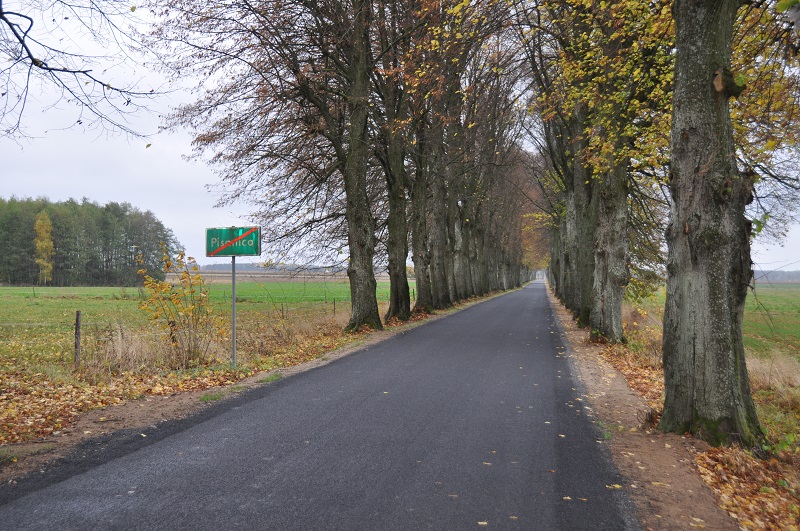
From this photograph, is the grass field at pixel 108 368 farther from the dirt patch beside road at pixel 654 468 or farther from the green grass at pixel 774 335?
the green grass at pixel 774 335

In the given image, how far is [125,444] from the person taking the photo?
203 inches

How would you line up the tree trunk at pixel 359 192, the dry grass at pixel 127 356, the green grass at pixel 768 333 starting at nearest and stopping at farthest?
the dry grass at pixel 127 356 < the tree trunk at pixel 359 192 < the green grass at pixel 768 333

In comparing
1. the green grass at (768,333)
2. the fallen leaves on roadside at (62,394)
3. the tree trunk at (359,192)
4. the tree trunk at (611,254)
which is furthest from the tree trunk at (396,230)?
the fallen leaves on roadside at (62,394)

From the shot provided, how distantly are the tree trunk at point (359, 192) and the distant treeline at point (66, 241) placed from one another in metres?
55.5

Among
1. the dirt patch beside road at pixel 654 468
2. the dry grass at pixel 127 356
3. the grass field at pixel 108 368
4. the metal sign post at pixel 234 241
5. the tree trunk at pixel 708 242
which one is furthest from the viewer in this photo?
the dry grass at pixel 127 356

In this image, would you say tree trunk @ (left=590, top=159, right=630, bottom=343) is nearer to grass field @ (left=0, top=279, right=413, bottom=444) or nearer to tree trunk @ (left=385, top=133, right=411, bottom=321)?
grass field @ (left=0, top=279, right=413, bottom=444)

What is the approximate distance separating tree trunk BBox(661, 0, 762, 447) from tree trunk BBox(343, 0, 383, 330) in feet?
37.3

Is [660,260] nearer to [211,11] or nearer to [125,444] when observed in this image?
[211,11]

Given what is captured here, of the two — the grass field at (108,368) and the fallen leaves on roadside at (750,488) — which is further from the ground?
the grass field at (108,368)

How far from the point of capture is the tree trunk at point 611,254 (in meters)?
13.8

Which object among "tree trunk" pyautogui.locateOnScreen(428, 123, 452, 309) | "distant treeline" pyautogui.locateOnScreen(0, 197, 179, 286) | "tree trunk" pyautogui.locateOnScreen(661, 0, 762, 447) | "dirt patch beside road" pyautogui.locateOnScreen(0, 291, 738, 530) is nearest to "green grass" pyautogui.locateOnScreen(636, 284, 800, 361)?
"dirt patch beside road" pyautogui.locateOnScreen(0, 291, 738, 530)

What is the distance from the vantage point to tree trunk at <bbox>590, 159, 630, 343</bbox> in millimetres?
13812

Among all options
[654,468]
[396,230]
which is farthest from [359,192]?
[654,468]

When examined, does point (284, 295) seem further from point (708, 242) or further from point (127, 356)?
point (708, 242)
